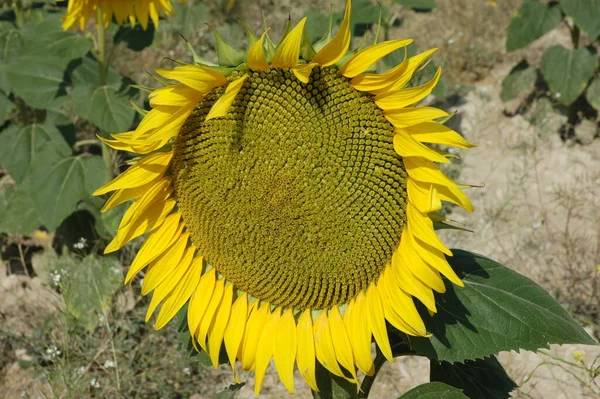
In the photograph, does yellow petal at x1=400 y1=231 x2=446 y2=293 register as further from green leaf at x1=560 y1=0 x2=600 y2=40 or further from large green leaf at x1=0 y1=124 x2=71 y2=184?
green leaf at x1=560 y1=0 x2=600 y2=40

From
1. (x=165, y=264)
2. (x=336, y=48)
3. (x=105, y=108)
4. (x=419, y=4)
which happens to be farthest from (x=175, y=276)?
(x=419, y=4)

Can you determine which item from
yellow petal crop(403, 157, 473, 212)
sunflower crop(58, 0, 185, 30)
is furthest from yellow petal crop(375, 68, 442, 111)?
sunflower crop(58, 0, 185, 30)

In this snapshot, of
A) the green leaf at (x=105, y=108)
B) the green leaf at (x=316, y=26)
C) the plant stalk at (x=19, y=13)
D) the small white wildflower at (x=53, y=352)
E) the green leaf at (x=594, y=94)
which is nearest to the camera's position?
the small white wildflower at (x=53, y=352)

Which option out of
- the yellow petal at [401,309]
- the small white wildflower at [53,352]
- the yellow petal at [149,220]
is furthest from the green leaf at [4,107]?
the yellow petal at [401,309]

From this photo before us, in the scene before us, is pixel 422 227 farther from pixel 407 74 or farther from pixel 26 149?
pixel 26 149

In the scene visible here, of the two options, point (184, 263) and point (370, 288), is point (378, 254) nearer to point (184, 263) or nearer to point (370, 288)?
point (370, 288)

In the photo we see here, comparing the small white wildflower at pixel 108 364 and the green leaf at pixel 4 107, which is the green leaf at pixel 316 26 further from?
the small white wildflower at pixel 108 364
